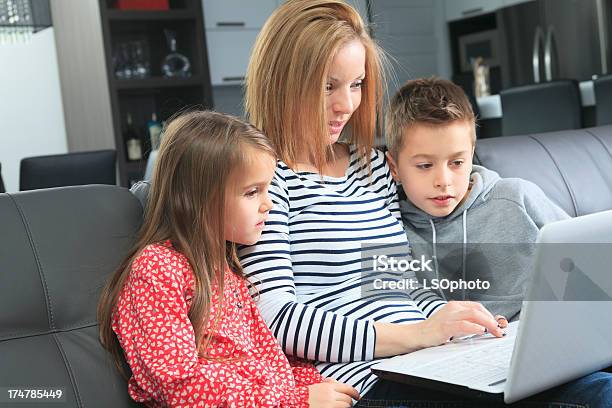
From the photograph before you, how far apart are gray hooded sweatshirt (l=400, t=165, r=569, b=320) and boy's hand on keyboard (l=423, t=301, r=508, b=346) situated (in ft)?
0.85

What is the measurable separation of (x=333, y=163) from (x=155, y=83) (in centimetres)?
381

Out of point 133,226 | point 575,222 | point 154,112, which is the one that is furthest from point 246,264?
point 154,112

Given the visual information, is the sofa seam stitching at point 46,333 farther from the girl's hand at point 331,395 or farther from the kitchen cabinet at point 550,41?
the kitchen cabinet at point 550,41

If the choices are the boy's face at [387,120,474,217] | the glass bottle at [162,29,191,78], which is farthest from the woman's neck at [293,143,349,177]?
the glass bottle at [162,29,191,78]

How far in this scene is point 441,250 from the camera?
1640 millimetres

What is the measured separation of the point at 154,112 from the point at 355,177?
159 inches

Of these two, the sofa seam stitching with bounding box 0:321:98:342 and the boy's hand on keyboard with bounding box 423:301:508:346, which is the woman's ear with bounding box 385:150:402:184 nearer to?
the boy's hand on keyboard with bounding box 423:301:508:346

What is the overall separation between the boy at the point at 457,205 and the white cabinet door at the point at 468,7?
185 inches

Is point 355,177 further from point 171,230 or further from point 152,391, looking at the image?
point 152,391

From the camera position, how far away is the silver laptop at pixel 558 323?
40.6 inches

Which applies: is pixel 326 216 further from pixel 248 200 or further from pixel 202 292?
pixel 202 292

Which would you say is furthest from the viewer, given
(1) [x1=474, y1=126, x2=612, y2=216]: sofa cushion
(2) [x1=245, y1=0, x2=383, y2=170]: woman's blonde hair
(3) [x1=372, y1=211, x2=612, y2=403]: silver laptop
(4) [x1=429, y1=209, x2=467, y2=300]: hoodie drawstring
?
(1) [x1=474, y1=126, x2=612, y2=216]: sofa cushion

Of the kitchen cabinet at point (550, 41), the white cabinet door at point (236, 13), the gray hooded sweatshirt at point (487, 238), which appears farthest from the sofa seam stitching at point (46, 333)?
the kitchen cabinet at point (550, 41)

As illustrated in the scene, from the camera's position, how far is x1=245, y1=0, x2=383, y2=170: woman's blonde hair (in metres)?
1.52
